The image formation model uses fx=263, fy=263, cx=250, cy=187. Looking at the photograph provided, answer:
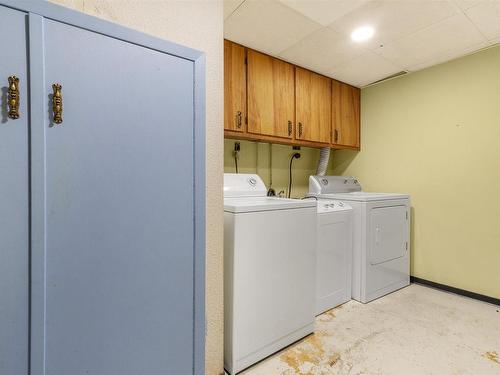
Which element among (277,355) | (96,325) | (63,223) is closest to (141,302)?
(96,325)

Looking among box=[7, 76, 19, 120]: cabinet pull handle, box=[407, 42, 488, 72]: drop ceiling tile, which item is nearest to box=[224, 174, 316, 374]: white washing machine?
box=[7, 76, 19, 120]: cabinet pull handle

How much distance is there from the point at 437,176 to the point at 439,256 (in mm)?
836

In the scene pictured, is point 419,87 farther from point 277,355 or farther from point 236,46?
point 277,355

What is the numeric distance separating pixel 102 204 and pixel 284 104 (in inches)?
81.4

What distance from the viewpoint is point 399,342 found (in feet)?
6.07

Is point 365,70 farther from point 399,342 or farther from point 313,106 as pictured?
point 399,342

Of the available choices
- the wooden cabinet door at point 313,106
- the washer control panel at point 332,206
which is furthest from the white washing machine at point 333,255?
the wooden cabinet door at point 313,106

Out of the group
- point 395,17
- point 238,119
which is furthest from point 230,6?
point 395,17

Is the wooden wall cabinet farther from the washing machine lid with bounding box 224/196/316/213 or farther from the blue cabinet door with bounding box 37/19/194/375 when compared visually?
the blue cabinet door with bounding box 37/19/194/375

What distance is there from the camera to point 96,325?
99 centimetres

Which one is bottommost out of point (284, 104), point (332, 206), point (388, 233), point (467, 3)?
point (388, 233)

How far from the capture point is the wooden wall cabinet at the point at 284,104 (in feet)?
7.52

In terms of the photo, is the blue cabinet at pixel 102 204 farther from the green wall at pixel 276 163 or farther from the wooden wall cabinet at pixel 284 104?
the green wall at pixel 276 163

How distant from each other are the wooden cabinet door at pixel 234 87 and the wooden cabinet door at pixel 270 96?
0.24ft
